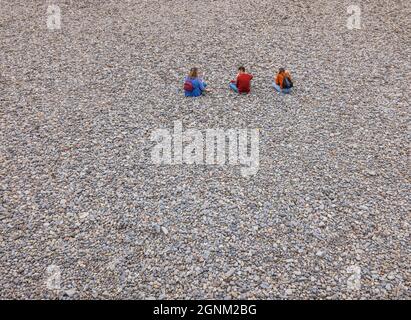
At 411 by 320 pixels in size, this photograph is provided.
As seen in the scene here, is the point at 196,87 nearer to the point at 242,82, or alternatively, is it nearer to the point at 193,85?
the point at 193,85

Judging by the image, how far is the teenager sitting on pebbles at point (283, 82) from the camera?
10.5m

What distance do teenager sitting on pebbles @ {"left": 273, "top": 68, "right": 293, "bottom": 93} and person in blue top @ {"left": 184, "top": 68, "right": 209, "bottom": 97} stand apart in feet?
6.86

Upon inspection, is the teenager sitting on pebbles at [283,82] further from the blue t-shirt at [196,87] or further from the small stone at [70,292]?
the small stone at [70,292]

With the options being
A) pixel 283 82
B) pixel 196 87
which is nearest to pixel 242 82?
pixel 283 82

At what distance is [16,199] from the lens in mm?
7453

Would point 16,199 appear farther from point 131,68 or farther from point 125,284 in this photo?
point 131,68

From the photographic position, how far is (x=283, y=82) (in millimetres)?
10516

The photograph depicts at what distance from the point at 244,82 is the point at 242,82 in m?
0.06

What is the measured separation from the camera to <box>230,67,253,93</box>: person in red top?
1030 cm

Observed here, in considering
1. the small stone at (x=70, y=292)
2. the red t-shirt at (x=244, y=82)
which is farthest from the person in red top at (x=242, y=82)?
the small stone at (x=70, y=292)

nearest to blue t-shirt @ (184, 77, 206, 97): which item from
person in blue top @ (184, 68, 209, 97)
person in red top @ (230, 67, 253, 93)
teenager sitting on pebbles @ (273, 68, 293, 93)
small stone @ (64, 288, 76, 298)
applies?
person in blue top @ (184, 68, 209, 97)

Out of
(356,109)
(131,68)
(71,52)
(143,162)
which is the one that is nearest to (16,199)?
(143,162)
